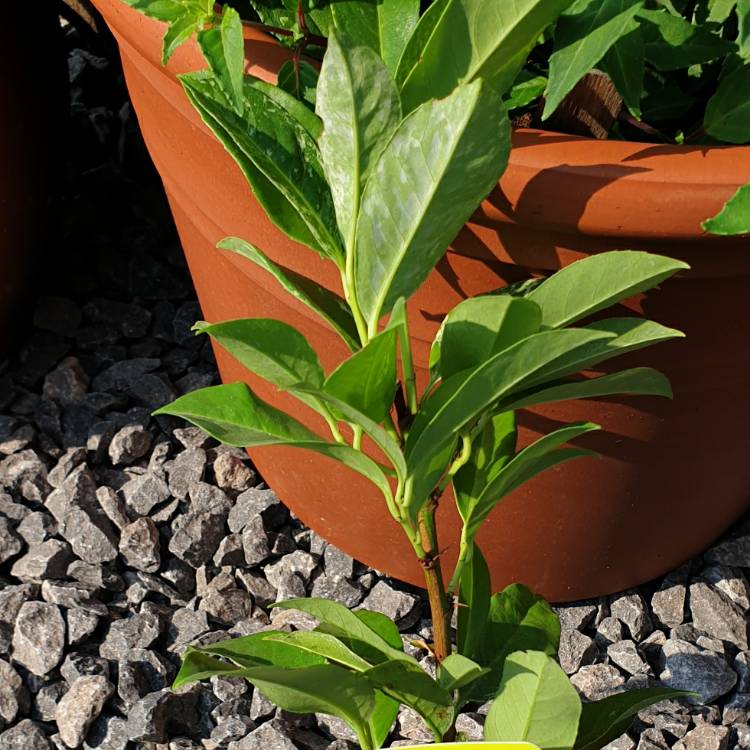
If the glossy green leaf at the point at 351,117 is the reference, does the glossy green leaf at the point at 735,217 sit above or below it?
below

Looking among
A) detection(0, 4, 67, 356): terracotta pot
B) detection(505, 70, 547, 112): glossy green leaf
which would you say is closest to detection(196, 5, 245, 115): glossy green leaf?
detection(505, 70, 547, 112): glossy green leaf

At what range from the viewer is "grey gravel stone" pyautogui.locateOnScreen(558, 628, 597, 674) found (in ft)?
4.40

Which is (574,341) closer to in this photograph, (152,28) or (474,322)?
(474,322)

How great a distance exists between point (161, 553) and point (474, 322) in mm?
820

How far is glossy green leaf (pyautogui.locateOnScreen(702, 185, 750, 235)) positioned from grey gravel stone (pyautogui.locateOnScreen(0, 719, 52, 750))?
2.98ft

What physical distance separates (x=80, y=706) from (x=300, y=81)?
750 millimetres

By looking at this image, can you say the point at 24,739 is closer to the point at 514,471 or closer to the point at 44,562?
the point at 44,562

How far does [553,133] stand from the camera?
867 mm

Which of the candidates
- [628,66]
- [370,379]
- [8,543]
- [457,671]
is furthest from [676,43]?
[8,543]

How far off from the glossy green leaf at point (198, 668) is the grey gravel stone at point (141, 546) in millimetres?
561

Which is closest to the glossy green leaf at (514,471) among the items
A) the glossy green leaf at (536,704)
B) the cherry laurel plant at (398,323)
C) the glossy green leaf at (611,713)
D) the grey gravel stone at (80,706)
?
the cherry laurel plant at (398,323)

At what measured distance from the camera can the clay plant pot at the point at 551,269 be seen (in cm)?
84

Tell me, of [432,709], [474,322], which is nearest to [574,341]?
[474,322]

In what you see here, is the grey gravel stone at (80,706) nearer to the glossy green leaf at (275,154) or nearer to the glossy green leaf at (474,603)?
the glossy green leaf at (474,603)
